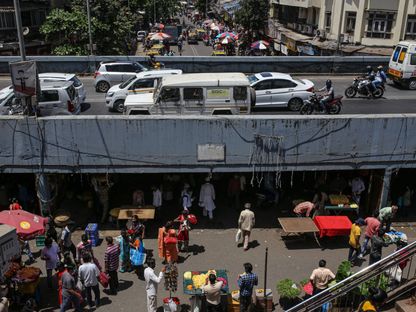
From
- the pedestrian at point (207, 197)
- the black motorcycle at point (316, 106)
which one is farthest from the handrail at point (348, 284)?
the black motorcycle at point (316, 106)

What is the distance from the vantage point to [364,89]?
69.9 feet

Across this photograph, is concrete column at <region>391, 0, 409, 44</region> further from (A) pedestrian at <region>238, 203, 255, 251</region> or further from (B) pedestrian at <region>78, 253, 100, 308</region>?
(B) pedestrian at <region>78, 253, 100, 308</region>

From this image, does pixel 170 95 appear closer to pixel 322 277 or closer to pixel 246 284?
pixel 246 284

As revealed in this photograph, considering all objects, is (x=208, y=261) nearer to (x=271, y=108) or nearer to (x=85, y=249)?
(x=85, y=249)

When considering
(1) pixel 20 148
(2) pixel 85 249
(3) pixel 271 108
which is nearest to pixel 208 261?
(2) pixel 85 249

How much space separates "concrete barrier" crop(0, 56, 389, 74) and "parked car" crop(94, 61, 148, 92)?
8.21 feet

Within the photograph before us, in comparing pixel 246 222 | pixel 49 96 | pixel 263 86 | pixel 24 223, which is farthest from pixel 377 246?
pixel 49 96

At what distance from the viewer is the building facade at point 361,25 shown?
108 feet

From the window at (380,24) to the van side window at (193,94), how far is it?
23.7m

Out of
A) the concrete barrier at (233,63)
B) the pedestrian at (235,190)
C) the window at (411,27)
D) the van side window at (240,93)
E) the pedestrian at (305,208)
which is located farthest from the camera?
the window at (411,27)

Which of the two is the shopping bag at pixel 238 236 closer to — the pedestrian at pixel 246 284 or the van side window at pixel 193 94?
the pedestrian at pixel 246 284

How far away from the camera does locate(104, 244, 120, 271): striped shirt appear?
1051 centimetres

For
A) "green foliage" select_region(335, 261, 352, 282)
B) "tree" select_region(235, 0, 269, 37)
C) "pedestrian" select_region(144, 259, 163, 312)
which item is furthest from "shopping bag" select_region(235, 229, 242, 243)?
"tree" select_region(235, 0, 269, 37)

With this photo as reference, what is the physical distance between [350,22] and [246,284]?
101 feet
